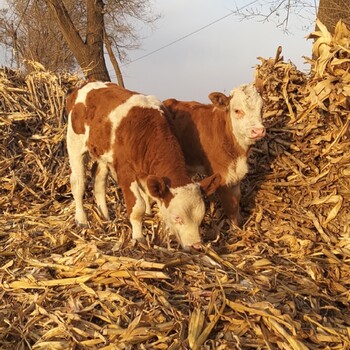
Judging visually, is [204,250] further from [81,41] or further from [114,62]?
[114,62]

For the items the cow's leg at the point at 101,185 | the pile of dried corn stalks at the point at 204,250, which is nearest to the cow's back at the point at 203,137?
the pile of dried corn stalks at the point at 204,250

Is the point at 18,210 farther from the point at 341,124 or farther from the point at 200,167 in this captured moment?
the point at 341,124

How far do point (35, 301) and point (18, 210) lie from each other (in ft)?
8.41

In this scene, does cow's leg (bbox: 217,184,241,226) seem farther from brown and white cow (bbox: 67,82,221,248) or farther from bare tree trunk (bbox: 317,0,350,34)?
bare tree trunk (bbox: 317,0,350,34)

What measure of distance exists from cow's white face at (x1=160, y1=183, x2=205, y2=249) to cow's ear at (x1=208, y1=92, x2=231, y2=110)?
4.61ft

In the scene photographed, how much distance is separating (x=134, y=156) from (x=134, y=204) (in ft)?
1.62

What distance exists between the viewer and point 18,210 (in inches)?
250

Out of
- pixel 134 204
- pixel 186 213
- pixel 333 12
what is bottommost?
pixel 186 213

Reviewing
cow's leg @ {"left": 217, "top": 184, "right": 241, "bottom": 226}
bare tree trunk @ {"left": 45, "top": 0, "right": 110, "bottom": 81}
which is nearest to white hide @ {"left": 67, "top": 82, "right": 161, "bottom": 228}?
cow's leg @ {"left": 217, "top": 184, "right": 241, "bottom": 226}

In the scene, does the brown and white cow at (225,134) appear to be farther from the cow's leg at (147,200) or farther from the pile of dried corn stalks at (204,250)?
the cow's leg at (147,200)

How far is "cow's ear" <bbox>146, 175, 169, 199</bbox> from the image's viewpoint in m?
4.91

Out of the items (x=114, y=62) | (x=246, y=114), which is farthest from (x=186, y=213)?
(x=114, y=62)

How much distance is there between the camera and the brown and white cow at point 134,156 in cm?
497

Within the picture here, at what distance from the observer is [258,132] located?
5570 millimetres
